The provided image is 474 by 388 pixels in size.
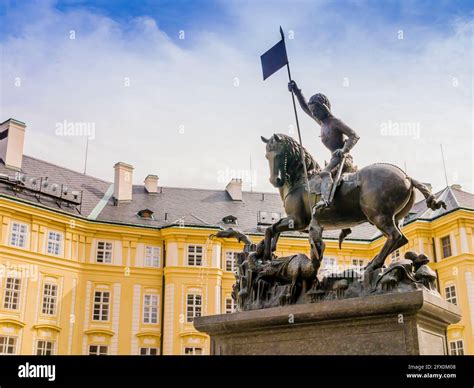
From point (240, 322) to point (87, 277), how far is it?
33.2 m

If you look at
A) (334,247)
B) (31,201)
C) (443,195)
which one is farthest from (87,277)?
(443,195)

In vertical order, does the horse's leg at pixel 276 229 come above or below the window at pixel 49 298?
below

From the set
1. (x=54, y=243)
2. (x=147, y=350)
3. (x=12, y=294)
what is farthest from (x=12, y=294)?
(x=147, y=350)

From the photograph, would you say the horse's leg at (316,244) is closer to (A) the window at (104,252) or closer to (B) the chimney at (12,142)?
(A) the window at (104,252)

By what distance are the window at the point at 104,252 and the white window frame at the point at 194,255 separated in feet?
18.0

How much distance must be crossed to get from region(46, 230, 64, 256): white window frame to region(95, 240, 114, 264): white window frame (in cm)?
271

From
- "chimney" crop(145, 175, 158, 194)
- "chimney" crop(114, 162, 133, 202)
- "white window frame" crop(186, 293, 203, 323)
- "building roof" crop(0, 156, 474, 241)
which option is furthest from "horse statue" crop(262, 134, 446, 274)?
"chimney" crop(145, 175, 158, 194)

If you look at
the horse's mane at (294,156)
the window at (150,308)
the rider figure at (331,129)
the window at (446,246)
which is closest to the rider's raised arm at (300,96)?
the rider figure at (331,129)

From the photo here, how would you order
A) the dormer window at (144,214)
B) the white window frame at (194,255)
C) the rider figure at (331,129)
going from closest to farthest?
1. the rider figure at (331,129)
2. the white window frame at (194,255)
3. the dormer window at (144,214)

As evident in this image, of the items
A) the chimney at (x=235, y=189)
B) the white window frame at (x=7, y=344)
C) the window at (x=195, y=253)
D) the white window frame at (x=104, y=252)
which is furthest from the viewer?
the chimney at (x=235, y=189)

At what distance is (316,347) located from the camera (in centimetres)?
816

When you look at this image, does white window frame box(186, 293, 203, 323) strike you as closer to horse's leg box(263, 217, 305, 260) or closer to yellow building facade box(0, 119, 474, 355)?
yellow building facade box(0, 119, 474, 355)

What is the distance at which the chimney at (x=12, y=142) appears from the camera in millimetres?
41281

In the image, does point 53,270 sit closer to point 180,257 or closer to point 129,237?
point 129,237
